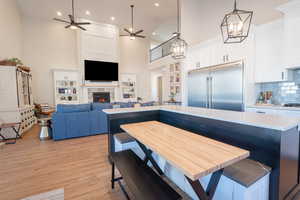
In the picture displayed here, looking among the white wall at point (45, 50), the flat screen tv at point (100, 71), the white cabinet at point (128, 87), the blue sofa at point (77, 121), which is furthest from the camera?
the white cabinet at point (128, 87)

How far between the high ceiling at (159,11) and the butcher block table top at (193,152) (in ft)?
13.5

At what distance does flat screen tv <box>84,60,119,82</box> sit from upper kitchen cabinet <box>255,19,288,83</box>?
20.7 feet

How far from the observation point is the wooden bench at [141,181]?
1156mm

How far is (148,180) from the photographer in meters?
1.35

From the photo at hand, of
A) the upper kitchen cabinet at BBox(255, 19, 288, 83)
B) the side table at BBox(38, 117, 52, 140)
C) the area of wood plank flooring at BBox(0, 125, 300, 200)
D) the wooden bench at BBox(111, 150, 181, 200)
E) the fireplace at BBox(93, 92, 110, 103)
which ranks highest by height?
the upper kitchen cabinet at BBox(255, 19, 288, 83)

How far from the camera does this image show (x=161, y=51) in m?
8.02

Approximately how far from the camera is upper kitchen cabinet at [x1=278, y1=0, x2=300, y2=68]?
2.63 m

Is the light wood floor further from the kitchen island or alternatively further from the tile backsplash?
the tile backsplash

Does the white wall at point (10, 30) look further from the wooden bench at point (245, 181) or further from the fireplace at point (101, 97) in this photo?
the wooden bench at point (245, 181)

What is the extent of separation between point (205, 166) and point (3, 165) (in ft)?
11.6

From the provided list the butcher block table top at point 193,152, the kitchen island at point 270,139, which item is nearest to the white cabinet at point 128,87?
the kitchen island at point 270,139

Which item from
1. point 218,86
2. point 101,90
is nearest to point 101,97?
point 101,90

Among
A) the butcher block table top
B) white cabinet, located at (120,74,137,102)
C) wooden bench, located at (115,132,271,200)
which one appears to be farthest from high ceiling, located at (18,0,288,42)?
the butcher block table top

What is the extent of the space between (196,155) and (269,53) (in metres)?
3.31
